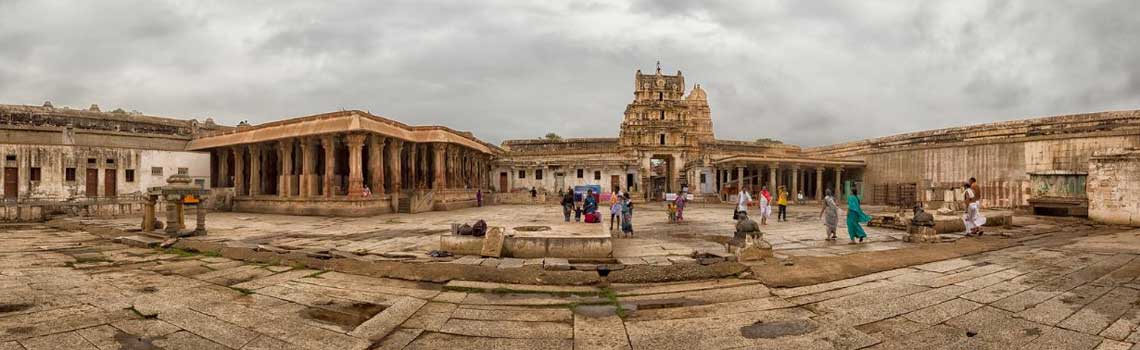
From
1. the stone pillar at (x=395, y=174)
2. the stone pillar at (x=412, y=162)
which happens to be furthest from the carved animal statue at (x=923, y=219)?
the stone pillar at (x=412, y=162)

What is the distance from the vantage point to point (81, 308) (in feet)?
17.4

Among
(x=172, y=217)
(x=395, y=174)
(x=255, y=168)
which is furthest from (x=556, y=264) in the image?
(x=255, y=168)

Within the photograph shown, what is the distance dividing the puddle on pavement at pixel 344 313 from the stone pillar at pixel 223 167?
29.2m

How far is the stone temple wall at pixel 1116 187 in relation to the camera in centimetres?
1405

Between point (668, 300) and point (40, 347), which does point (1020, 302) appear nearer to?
point (668, 300)

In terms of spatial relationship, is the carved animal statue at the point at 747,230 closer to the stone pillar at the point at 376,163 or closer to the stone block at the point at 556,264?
the stone block at the point at 556,264

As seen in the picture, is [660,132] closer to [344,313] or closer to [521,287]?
[521,287]

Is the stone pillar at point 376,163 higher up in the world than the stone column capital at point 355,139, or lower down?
lower down

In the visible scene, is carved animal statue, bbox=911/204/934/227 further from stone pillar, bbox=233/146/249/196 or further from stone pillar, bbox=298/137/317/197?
stone pillar, bbox=233/146/249/196

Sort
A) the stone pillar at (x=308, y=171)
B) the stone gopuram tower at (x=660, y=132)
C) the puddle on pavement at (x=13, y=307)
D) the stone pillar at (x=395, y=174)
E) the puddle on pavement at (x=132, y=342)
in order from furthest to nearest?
the stone gopuram tower at (x=660, y=132), the stone pillar at (x=395, y=174), the stone pillar at (x=308, y=171), the puddle on pavement at (x=13, y=307), the puddle on pavement at (x=132, y=342)

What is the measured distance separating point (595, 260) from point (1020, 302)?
223 inches

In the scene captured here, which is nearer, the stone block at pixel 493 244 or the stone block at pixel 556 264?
the stone block at pixel 556 264

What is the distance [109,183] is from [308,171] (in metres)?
15.4

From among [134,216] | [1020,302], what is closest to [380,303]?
[1020,302]
